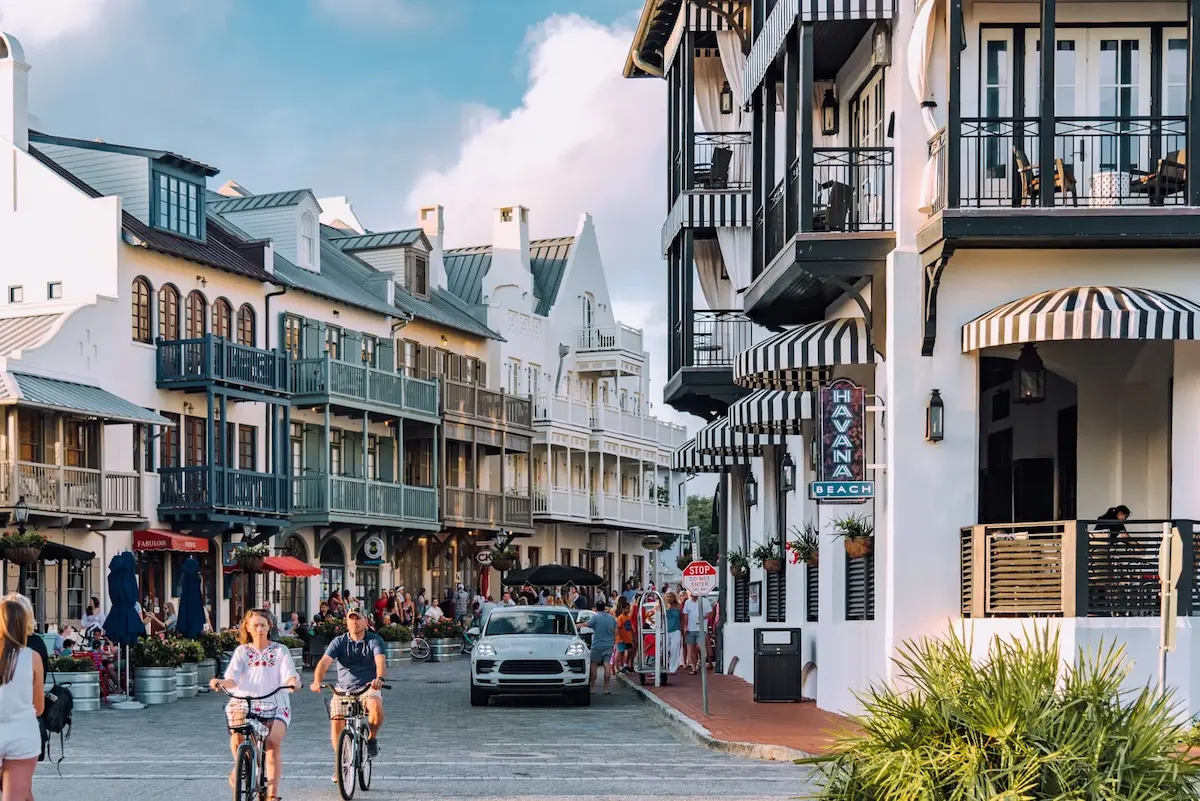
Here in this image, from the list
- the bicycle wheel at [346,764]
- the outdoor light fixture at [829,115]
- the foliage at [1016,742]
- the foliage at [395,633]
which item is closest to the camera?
the foliage at [1016,742]

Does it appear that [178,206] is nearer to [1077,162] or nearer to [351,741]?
[1077,162]

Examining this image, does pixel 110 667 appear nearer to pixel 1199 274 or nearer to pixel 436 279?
pixel 1199 274

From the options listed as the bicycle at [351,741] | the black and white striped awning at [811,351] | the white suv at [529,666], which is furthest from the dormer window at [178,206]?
the bicycle at [351,741]

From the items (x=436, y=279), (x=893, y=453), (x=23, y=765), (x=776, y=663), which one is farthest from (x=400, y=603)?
(x=23, y=765)

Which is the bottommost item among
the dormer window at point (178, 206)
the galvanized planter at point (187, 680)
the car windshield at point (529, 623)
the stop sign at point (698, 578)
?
the galvanized planter at point (187, 680)

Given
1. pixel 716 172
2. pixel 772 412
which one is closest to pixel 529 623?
pixel 772 412

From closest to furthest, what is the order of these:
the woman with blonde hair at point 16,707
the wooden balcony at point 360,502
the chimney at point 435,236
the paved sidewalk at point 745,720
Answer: the woman with blonde hair at point 16,707 < the paved sidewalk at point 745,720 < the wooden balcony at point 360,502 < the chimney at point 435,236

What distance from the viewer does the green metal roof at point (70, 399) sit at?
118ft

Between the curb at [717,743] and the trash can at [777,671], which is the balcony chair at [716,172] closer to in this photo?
the trash can at [777,671]

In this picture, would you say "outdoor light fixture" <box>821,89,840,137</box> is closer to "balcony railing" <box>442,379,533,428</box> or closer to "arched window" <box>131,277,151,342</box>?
"arched window" <box>131,277,151,342</box>

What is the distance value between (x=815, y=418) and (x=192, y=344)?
22348 mm

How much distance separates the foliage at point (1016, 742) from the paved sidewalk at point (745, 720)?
5.08 metres

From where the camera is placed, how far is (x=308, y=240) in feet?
172

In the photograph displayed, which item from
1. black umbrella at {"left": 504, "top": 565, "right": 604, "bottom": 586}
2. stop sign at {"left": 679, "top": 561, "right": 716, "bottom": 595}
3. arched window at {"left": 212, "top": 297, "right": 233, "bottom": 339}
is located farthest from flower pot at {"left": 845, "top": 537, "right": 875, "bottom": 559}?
black umbrella at {"left": 504, "top": 565, "right": 604, "bottom": 586}
